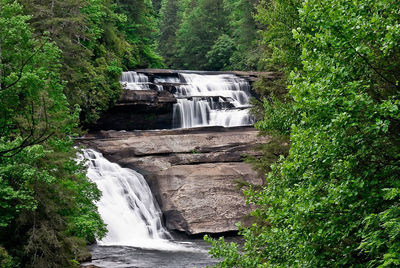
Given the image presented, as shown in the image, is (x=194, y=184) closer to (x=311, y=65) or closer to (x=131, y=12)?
(x=311, y=65)

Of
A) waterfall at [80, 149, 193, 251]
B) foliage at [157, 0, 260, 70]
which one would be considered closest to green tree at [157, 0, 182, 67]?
foliage at [157, 0, 260, 70]

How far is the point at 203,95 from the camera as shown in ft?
106

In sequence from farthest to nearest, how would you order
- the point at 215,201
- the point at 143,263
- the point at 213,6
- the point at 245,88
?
the point at 213,6
the point at 245,88
the point at 215,201
the point at 143,263

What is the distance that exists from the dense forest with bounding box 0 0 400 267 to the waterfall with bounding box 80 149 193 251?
3909 millimetres

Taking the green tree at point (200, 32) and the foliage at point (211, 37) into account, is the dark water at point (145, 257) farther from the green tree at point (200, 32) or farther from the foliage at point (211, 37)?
the green tree at point (200, 32)

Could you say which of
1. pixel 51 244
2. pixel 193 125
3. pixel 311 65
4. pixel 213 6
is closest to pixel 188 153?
pixel 193 125

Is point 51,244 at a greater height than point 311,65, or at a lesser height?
lesser

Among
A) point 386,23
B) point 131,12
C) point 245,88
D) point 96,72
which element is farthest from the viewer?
point 131,12

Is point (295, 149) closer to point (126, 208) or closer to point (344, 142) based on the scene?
point (344, 142)

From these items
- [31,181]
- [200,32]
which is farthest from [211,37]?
[31,181]

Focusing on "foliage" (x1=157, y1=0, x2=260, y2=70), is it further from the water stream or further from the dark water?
the dark water

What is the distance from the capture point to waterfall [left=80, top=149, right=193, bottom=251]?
18.0 meters

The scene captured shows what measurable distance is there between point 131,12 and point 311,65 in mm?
35427

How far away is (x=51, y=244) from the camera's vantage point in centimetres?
1061
